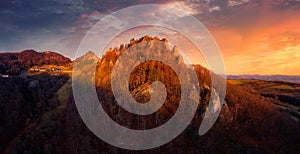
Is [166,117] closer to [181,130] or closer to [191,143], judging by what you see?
[181,130]

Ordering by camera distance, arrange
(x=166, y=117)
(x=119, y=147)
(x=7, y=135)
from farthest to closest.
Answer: (x=7, y=135)
(x=166, y=117)
(x=119, y=147)

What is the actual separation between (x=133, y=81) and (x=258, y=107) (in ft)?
238

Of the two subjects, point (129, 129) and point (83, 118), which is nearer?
point (129, 129)

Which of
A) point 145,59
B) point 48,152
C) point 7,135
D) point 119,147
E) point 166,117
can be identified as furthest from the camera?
point 145,59

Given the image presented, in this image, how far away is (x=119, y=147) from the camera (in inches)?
4045

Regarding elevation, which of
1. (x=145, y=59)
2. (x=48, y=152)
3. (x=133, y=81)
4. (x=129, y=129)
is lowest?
(x=48, y=152)

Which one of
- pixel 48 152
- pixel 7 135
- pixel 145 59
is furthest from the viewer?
pixel 145 59

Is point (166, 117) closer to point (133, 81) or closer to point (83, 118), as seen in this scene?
point (133, 81)

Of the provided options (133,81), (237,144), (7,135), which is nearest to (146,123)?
(133,81)

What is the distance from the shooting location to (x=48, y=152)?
11019cm

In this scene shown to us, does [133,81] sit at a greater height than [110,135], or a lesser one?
greater

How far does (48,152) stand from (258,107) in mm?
109680

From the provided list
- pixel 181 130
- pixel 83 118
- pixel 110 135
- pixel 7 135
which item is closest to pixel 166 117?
pixel 181 130

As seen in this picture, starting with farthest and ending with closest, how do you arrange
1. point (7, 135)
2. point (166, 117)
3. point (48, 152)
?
point (7, 135) < point (166, 117) < point (48, 152)
